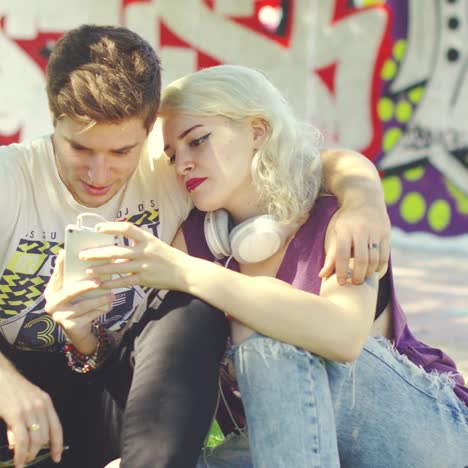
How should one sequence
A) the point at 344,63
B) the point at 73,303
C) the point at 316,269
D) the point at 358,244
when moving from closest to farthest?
the point at 73,303, the point at 358,244, the point at 316,269, the point at 344,63

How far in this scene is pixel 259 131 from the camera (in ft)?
9.05

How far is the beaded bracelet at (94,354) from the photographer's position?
2.39 meters

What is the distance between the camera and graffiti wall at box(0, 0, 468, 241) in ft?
24.9

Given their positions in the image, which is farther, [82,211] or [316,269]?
[82,211]

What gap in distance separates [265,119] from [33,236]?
835 millimetres

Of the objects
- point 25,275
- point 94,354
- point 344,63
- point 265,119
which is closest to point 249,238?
point 265,119

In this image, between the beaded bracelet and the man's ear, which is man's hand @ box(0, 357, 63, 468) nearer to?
the beaded bracelet

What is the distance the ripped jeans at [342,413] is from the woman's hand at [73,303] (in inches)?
15.3

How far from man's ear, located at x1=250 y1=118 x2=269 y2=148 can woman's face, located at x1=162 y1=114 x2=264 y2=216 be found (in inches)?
1.8

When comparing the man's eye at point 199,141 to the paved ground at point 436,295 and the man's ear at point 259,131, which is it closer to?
the man's ear at point 259,131

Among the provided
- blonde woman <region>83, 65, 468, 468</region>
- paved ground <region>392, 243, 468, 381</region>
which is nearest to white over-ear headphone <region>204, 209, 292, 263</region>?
blonde woman <region>83, 65, 468, 468</region>

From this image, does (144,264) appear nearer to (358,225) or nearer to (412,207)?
(358,225)

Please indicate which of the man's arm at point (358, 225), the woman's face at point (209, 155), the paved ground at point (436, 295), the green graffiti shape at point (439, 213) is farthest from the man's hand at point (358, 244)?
the green graffiti shape at point (439, 213)

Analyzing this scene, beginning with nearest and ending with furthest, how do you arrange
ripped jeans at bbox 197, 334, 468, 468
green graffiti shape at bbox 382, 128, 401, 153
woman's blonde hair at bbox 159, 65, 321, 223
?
1. ripped jeans at bbox 197, 334, 468, 468
2. woman's blonde hair at bbox 159, 65, 321, 223
3. green graffiti shape at bbox 382, 128, 401, 153
